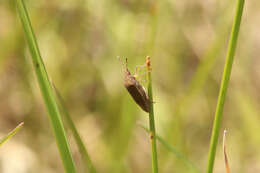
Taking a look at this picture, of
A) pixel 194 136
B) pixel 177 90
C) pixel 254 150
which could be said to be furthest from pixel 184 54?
pixel 254 150

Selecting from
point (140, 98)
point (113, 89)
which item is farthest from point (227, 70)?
point (113, 89)

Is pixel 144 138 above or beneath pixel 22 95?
beneath

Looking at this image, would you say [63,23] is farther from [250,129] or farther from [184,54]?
[250,129]

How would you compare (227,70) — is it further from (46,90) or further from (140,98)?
(46,90)

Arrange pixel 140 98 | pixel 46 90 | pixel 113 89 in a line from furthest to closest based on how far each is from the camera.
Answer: pixel 113 89
pixel 140 98
pixel 46 90

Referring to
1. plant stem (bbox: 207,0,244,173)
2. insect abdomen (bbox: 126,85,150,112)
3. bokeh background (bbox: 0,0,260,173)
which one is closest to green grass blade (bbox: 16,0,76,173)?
insect abdomen (bbox: 126,85,150,112)

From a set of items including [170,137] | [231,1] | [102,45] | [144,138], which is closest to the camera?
[170,137]

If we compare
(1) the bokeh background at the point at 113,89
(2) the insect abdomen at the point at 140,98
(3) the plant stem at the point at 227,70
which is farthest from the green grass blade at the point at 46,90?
(1) the bokeh background at the point at 113,89
